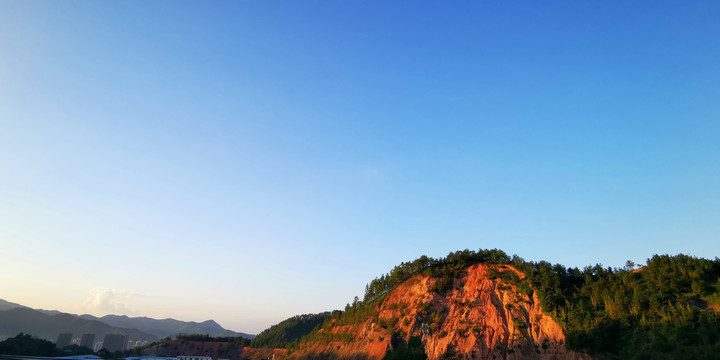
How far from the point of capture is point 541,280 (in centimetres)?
5422

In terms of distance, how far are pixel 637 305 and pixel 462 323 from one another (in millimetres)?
23158

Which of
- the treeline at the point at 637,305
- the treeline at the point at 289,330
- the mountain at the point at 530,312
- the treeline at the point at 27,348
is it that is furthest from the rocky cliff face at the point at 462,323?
the treeline at the point at 289,330

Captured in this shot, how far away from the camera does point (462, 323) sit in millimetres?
56812

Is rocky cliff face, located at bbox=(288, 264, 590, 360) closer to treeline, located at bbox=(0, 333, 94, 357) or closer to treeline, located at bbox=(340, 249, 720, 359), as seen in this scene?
treeline, located at bbox=(340, 249, 720, 359)

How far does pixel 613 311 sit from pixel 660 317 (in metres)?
4.57

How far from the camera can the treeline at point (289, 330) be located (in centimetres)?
16165

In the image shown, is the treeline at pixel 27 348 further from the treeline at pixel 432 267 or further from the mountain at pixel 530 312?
the treeline at pixel 432 267

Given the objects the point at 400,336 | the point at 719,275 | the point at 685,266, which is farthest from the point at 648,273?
the point at 400,336

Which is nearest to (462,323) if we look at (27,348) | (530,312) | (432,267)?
(530,312)

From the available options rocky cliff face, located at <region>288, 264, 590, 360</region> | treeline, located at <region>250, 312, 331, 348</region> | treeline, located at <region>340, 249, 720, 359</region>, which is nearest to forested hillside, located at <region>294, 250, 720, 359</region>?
treeline, located at <region>340, 249, 720, 359</region>

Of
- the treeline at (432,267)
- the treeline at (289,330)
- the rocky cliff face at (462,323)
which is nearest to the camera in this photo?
the rocky cliff face at (462,323)

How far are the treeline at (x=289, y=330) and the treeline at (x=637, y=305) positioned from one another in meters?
122

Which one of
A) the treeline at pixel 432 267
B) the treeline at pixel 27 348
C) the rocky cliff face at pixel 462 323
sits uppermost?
the treeline at pixel 432 267

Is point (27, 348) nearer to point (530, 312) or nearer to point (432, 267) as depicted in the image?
point (432, 267)
